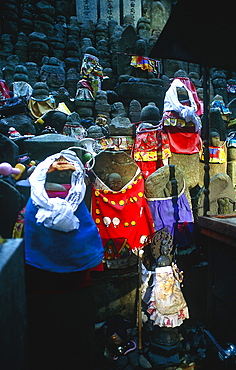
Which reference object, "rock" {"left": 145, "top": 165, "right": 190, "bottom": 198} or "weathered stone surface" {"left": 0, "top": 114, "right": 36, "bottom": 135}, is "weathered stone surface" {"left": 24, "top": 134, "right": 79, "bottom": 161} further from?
"weathered stone surface" {"left": 0, "top": 114, "right": 36, "bottom": 135}

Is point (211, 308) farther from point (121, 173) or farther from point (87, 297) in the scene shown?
point (121, 173)

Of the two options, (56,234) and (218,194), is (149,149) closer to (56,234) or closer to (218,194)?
(218,194)

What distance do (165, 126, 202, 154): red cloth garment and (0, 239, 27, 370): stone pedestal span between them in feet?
12.6

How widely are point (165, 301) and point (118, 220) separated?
1119mm

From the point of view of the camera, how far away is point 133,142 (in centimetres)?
491

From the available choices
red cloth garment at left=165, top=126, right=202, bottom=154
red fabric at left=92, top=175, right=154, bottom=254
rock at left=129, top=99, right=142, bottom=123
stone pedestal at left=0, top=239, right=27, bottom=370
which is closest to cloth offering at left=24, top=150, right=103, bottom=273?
stone pedestal at left=0, top=239, right=27, bottom=370

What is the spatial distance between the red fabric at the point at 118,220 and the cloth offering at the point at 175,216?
1.13 ft

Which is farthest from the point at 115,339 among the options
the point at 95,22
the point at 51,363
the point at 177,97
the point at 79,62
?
the point at 95,22

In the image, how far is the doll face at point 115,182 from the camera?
10.9 feet

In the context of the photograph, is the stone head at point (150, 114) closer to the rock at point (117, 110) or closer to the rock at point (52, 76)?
the rock at point (117, 110)

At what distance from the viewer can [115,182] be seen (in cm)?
332

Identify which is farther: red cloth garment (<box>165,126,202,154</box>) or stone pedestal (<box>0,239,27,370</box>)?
red cloth garment (<box>165,126,202,154</box>)

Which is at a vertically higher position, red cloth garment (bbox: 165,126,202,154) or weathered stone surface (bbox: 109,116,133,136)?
weathered stone surface (bbox: 109,116,133,136)

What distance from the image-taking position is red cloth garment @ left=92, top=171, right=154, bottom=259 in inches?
128
